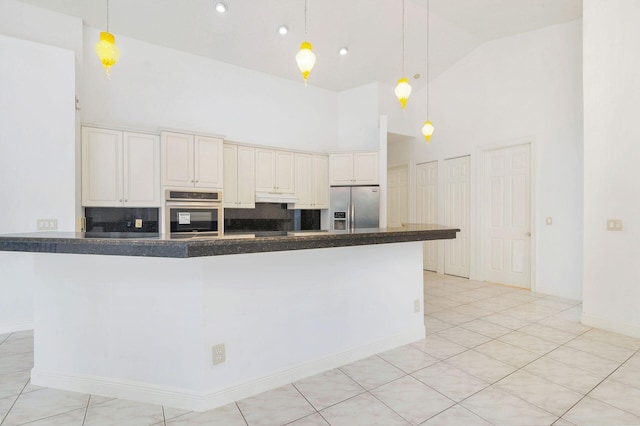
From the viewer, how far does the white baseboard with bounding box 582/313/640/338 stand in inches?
122

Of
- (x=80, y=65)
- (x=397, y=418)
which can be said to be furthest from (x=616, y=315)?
(x=80, y=65)

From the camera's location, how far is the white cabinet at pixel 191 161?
13.5ft

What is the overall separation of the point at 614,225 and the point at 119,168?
5.62 metres

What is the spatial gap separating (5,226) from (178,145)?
1937 millimetres

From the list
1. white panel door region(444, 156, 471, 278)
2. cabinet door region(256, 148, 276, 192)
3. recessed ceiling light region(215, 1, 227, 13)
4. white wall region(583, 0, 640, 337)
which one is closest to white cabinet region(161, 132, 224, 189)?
cabinet door region(256, 148, 276, 192)

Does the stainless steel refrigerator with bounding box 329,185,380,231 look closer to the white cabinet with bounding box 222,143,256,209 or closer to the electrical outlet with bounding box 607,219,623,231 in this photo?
the white cabinet with bounding box 222,143,256,209

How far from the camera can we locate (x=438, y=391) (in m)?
2.12

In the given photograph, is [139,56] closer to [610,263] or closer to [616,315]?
[610,263]

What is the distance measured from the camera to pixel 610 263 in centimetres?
328

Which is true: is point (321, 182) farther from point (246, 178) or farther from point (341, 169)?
point (246, 178)

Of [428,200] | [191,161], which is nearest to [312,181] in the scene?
[191,161]

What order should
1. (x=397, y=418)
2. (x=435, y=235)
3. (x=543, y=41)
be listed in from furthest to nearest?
(x=543, y=41)
(x=435, y=235)
(x=397, y=418)

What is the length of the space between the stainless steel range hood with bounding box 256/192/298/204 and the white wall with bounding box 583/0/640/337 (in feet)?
12.7

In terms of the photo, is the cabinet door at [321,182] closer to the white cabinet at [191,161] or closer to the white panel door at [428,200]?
the white cabinet at [191,161]
